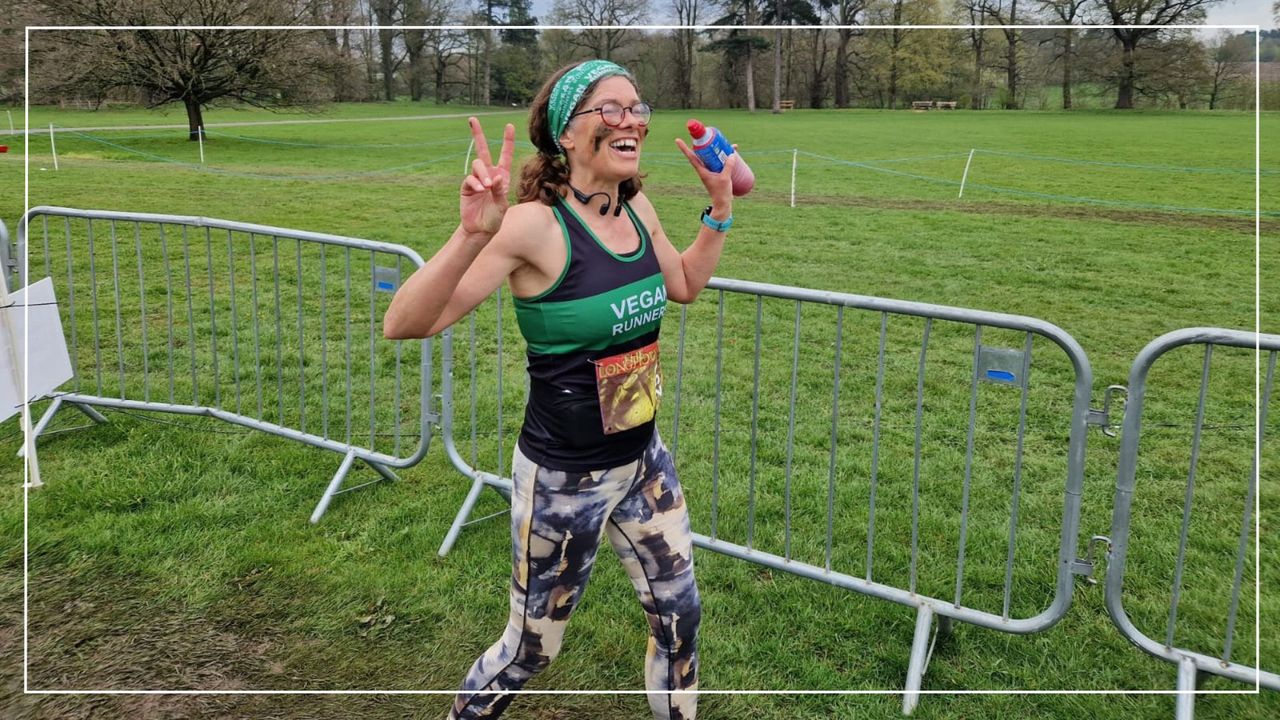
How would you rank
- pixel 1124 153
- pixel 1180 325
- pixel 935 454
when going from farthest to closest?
pixel 1124 153, pixel 1180 325, pixel 935 454

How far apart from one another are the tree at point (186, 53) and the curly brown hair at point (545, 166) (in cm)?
2611

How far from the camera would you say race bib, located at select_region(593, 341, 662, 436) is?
2352mm

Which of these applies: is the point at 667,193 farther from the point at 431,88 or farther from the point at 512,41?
the point at 512,41

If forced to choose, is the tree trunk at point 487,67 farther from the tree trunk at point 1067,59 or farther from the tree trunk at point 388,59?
the tree trunk at point 1067,59

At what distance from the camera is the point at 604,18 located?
693 centimetres

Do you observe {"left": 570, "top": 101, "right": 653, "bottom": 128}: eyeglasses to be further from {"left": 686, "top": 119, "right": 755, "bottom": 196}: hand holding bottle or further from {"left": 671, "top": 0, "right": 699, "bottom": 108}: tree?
{"left": 671, "top": 0, "right": 699, "bottom": 108}: tree

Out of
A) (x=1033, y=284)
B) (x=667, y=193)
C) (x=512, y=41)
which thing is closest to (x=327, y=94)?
(x=667, y=193)

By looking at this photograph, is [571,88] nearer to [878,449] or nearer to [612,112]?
[612,112]

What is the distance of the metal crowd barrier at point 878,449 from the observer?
3.20 metres

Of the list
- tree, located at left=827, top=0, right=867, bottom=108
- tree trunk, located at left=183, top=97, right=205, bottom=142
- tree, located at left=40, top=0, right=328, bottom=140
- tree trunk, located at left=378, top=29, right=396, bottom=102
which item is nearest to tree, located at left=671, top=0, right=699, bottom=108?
tree, located at left=827, top=0, right=867, bottom=108

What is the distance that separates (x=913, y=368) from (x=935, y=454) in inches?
75.0

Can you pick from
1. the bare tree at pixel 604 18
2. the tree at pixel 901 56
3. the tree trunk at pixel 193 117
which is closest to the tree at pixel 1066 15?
the bare tree at pixel 604 18

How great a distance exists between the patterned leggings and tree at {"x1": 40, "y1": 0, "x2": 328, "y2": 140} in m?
26.4

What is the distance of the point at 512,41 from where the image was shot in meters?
10.0
